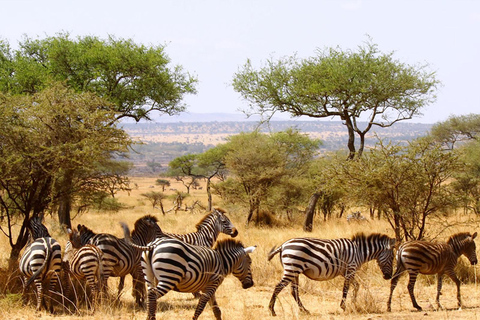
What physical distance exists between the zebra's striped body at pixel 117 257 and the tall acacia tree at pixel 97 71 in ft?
31.7

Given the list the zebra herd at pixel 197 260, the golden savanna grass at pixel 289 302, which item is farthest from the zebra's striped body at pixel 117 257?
the golden savanna grass at pixel 289 302

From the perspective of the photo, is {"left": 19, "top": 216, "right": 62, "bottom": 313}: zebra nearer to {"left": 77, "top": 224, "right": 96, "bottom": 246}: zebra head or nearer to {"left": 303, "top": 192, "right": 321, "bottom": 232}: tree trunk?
{"left": 77, "top": 224, "right": 96, "bottom": 246}: zebra head

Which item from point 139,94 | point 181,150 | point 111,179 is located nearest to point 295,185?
point 139,94

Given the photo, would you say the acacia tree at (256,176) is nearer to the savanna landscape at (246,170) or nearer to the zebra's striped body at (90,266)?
the savanna landscape at (246,170)

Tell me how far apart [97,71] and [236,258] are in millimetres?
12757

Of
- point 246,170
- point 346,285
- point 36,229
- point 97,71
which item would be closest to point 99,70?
point 97,71

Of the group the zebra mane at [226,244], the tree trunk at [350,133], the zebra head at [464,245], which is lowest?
the zebra head at [464,245]

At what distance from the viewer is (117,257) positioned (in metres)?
7.82

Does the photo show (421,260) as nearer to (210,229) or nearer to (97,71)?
(210,229)

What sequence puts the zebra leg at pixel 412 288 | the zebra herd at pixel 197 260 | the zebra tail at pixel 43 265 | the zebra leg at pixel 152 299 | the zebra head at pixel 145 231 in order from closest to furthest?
the zebra leg at pixel 152 299, the zebra herd at pixel 197 260, the zebra tail at pixel 43 265, the zebra leg at pixel 412 288, the zebra head at pixel 145 231

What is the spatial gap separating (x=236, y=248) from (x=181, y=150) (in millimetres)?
170193

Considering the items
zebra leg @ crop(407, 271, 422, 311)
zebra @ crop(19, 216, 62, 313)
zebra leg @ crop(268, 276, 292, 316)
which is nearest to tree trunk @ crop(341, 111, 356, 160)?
zebra leg @ crop(407, 271, 422, 311)

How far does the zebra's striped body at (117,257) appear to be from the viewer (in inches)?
303

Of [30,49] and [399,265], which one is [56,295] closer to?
[399,265]
